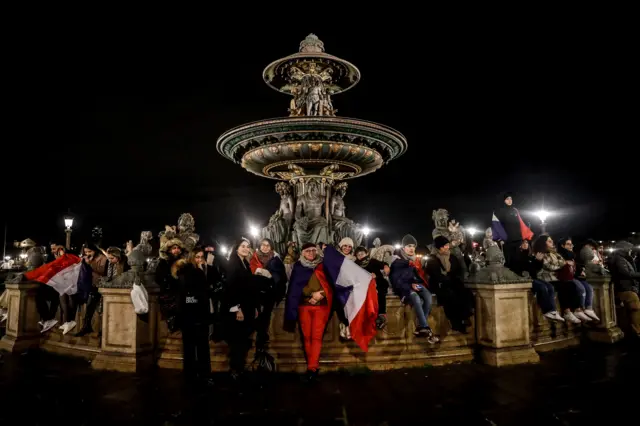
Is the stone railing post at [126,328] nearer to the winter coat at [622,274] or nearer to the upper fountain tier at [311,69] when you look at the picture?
the upper fountain tier at [311,69]

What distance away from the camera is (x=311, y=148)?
11273mm

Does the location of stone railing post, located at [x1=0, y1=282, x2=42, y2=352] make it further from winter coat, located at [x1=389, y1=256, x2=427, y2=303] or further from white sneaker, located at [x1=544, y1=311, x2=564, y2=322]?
white sneaker, located at [x1=544, y1=311, x2=564, y2=322]

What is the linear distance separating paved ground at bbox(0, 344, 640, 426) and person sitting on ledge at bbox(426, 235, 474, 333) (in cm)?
69

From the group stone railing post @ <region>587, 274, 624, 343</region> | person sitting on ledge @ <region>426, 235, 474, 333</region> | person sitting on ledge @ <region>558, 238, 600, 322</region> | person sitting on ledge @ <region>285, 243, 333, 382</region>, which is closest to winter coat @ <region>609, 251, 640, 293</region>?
stone railing post @ <region>587, 274, 624, 343</region>

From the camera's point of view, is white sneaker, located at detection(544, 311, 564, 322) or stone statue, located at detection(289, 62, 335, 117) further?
stone statue, located at detection(289, 62, 335, 117)

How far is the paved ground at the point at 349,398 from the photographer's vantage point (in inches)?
177

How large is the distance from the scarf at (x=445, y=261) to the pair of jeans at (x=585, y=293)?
2483 millimetres

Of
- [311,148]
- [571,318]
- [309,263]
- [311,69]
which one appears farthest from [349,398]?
[311,69]

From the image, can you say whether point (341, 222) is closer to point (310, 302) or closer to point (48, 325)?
point (310, 302)

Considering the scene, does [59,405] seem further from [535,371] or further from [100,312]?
[535,371]

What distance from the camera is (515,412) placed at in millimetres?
4621

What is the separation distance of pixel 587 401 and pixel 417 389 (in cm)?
180

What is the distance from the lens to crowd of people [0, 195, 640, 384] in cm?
592

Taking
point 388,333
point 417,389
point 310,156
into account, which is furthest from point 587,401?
point 310,156
